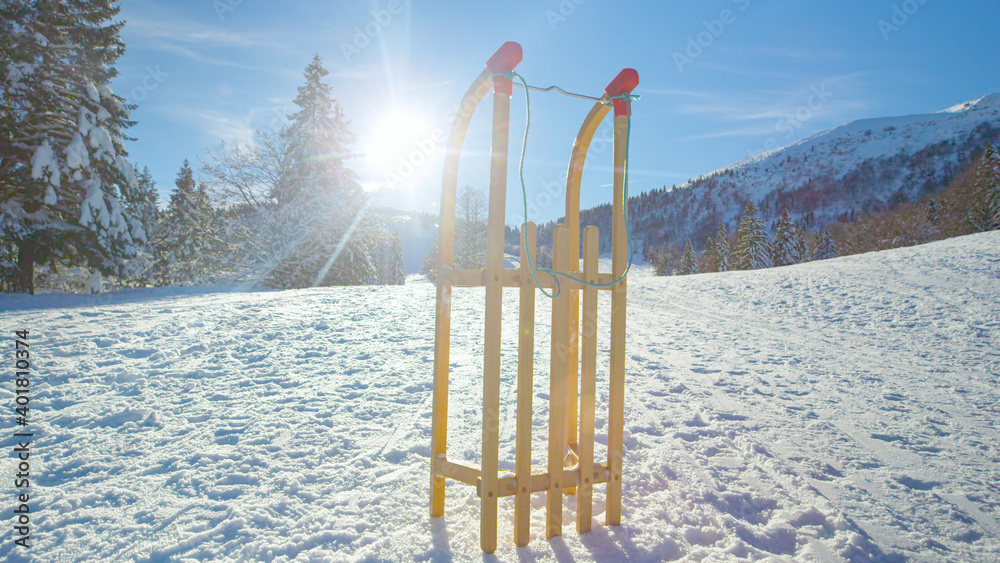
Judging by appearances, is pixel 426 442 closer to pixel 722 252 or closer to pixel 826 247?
pixel 722 252

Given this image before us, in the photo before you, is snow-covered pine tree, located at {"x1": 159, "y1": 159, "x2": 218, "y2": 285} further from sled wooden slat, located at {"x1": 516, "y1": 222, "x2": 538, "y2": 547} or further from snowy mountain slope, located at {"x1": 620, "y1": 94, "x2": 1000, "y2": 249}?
snowy mountain slope, located at {"x1": 620, "y1": 94, "x2": 1000, "y2": 249}

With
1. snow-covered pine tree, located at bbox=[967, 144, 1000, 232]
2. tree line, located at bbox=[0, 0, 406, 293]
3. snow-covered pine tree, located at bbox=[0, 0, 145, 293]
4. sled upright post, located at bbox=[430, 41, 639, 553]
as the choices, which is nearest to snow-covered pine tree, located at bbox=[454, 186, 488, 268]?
tree line, located at bbox=[0, 0, 406, 293]

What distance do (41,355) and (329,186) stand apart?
516 inches

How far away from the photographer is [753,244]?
3588 centimetres

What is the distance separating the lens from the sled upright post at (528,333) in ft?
7.14

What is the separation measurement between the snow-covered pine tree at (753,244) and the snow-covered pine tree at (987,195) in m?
12.9

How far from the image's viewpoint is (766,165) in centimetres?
18688

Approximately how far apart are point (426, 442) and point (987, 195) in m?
44.3

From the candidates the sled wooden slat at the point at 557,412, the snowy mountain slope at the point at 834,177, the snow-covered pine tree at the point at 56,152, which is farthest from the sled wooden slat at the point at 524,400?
the snowy mountain slope at the point at 834,177

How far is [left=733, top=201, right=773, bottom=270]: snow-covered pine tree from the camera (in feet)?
117

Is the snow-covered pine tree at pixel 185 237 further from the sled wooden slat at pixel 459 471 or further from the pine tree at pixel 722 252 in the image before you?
the pine tree at pixel 722 252

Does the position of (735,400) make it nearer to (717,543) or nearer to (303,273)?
(717,543)

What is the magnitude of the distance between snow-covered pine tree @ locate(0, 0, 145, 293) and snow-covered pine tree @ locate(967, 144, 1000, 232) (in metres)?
46.7

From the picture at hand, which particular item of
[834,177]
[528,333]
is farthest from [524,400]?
[834,177]
